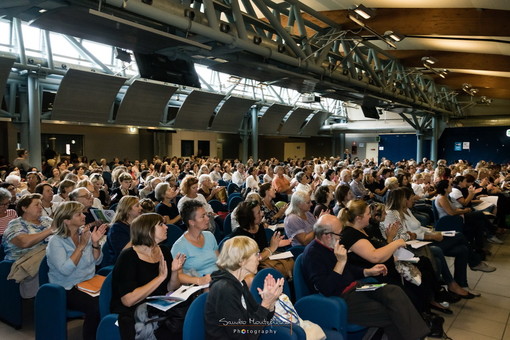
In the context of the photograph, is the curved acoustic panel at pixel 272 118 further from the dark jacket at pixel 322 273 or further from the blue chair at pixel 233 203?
the dark jacket at pixel 322 273

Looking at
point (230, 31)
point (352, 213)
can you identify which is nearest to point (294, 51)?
point (230, 31)

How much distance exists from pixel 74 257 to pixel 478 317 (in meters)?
4.28

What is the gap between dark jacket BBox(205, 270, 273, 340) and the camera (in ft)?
7.46

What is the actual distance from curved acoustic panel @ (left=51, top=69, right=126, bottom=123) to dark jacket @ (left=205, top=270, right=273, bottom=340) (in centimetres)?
1098

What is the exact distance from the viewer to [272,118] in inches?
816

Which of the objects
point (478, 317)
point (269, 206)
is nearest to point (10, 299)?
point (269, 206)

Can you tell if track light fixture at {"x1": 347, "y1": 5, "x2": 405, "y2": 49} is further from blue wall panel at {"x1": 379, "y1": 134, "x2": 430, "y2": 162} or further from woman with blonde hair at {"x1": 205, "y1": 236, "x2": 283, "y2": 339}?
blue wall panel at {"x1": 379, "y1": 134, "x2": 430, "y2": 162}

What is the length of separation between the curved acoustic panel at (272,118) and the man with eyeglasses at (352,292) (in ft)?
56.3

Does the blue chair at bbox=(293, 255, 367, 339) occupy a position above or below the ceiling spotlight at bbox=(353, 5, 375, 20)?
below

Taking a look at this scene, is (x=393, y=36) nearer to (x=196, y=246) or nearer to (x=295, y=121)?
(x=196, y=246)

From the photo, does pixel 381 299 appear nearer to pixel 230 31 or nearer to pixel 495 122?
pixel 230 31

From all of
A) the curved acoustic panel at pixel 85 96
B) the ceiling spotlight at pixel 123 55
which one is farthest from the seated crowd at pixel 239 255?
the curved acoustic panel at pixel 85 96

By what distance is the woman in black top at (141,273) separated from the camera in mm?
2621

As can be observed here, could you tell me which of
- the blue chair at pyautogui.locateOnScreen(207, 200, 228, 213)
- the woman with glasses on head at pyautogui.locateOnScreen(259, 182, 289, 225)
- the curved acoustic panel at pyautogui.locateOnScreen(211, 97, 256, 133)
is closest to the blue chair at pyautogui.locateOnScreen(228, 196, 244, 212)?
the blue chair at pyautogui.locateOnScreen(207, 200, 228, 213)
